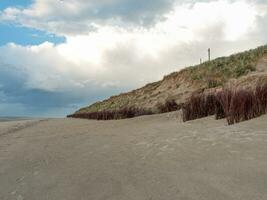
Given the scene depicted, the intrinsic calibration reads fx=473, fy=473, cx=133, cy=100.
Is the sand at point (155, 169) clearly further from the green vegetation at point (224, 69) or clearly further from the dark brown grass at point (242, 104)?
the green vegetation at point (224, 69)

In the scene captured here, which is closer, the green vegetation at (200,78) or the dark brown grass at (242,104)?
the dark brown grass at (242,104)

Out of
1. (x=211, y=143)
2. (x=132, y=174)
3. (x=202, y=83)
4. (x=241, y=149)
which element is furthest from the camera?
(x=202, y=83)

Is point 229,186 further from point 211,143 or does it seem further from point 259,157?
point 211,143

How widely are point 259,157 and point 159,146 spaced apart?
187 centimetres

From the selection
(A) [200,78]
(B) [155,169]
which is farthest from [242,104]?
(A) [200,78]

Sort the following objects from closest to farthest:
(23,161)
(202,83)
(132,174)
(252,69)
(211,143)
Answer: (132,174)
(211,143)
(23,161)
(252,69)
(202,83)

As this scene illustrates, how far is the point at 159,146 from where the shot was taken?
687cm

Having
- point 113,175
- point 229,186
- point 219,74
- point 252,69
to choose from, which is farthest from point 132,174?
point 219,74

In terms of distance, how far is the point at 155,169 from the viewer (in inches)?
213

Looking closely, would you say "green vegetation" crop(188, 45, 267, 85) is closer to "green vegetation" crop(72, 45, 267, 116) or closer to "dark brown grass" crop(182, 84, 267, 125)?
"green vegetation" crop(72, 45, 267, 116)

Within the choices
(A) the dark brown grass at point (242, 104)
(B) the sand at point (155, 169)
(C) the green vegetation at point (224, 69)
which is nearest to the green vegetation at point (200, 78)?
(C) the green vegetation at point (224, 69)

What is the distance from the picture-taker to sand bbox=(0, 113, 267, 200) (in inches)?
177

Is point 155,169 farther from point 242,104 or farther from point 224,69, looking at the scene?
point 224,69

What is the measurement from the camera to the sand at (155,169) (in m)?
4.49
